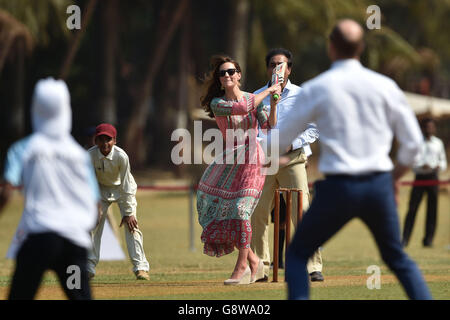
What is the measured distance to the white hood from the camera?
5633mm

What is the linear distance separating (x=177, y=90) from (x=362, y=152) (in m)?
31.6

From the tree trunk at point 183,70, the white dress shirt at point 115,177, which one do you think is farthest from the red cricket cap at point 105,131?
the tree trunk at point 183,70

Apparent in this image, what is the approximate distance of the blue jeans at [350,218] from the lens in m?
5.92

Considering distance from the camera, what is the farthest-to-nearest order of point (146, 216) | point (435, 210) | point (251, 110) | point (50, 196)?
1. point (146, 216)
2. point (435, 210)
3. point (251, 110)
4. point (50, 196)

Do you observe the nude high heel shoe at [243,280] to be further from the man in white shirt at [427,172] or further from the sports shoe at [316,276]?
the man in white shirt at [427,172]

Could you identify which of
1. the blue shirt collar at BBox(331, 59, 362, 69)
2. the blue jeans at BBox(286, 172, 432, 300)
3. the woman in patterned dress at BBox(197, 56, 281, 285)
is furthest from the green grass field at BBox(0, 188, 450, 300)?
the blue shirt collar at BBox(331, 59, 362, 69)

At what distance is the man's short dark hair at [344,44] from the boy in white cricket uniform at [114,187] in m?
3.57

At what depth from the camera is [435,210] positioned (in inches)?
673

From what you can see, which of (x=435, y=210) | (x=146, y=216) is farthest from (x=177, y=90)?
(x=435, y=210)

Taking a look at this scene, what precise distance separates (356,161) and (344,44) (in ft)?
2.42

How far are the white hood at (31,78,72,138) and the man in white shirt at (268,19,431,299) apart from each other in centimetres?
147

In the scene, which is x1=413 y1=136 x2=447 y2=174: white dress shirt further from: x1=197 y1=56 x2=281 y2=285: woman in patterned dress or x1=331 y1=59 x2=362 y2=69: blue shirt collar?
x1=331 y1=59 x2=362 y2=69: blue shirt collar

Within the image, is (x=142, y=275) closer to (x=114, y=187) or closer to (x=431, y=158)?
(x=114, y=187)

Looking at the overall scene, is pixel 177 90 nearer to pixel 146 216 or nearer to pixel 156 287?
pixel 146 216
